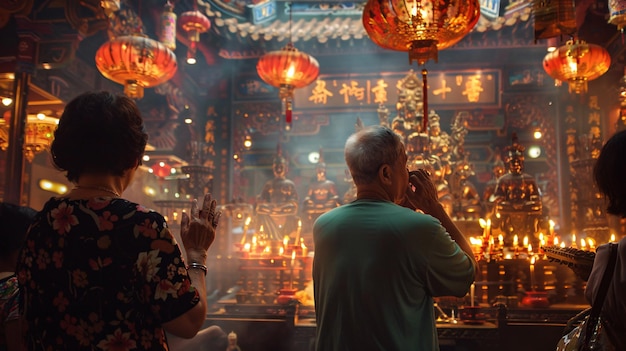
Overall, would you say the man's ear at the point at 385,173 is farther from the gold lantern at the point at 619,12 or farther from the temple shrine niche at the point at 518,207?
the temple shrine niche at the point at 518,207

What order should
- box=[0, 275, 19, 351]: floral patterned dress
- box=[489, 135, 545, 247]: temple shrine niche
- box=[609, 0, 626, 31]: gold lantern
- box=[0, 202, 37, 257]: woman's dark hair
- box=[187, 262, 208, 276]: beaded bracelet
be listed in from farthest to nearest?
box=[489, 135, 545, 247]: temple shrine niche → box=[609, 0, 626, 31]: gold lantern → box=[0, 202, 37, 257]: woman's dark hair → box=[0, 275, 19, 351]: floral patterned dress → box=[187, 262, 208, 276]: beaded bracelet

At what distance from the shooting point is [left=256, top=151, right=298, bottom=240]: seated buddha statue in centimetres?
608

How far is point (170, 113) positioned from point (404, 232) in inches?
312

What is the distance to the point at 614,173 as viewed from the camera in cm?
161

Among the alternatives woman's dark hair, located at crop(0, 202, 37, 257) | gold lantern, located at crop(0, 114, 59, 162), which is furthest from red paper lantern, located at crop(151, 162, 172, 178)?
woman's dark hair, located at crop(0, 202, 37, 257)

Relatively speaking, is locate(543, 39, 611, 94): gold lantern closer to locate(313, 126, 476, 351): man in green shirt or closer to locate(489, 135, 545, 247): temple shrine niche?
locate(489, 135, 545, 247): temple shrine niche

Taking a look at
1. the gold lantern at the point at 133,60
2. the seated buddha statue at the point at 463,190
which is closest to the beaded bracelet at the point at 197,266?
the gold lantern at the point at 133,60

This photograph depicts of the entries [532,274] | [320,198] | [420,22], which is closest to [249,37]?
[320,198]

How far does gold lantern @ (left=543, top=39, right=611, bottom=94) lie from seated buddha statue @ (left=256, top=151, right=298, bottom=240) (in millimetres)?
3359

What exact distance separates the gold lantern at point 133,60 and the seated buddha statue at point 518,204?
Result: 12.3 feet

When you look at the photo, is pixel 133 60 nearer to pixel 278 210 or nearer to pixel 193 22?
pixel 193 22

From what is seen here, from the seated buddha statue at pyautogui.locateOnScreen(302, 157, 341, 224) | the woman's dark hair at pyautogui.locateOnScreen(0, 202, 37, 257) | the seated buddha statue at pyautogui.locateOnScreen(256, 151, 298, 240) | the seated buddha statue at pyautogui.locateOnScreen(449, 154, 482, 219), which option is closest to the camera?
the woman's dark hair at pyautogui.locateOnScreen(0, 202, 37, 257)

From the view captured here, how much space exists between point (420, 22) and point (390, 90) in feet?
15.9

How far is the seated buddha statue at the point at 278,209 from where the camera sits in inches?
239
